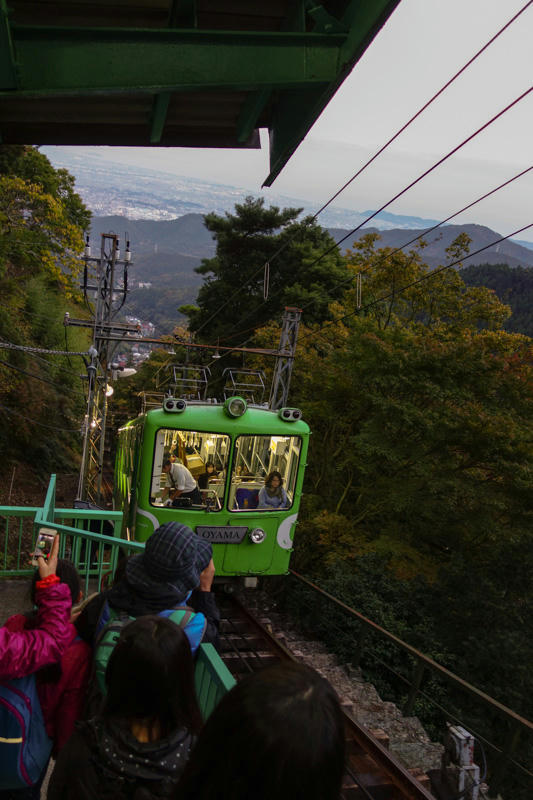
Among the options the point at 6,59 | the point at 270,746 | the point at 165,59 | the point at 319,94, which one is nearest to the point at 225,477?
the point at 319,94

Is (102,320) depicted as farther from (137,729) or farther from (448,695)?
(137,729)

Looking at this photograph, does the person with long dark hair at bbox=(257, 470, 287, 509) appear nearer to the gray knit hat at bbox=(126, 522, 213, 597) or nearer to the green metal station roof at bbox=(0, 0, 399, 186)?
the green metal station roof at bbox=(0, 0, 399, 186)

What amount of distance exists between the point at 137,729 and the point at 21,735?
748mm

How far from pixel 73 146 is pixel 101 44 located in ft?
3.89

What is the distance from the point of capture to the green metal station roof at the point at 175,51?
2.60 metres

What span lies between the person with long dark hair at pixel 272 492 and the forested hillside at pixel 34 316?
39.8ft

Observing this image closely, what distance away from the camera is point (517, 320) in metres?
38.1

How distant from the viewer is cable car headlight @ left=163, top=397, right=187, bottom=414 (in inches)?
324

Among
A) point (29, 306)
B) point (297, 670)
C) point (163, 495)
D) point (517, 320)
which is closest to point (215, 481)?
point (163, 495)

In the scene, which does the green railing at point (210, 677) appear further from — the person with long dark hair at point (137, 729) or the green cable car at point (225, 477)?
the green cable car at point (225, 477)

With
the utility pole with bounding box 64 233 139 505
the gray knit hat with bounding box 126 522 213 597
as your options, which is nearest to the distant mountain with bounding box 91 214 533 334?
the utility pole with bounding box 64 233 139 505

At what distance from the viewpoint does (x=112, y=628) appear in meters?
2.35

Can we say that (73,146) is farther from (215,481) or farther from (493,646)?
(493,646)

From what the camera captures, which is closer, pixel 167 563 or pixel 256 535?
pixel 167 563
